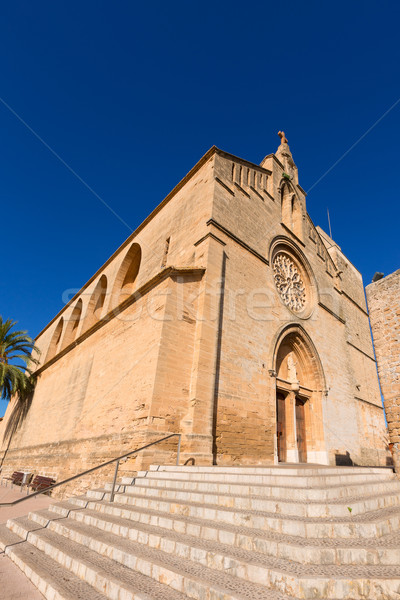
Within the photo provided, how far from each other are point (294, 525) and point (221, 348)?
595 centimetres

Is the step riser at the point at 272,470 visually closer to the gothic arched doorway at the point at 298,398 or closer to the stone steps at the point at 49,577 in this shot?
the stone steps at the point at 49,577

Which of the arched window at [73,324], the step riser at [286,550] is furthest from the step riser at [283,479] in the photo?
the arched window at [73,324]

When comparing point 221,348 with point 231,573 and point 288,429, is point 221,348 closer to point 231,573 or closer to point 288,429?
point 288,429

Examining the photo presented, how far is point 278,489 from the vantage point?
3498 mm

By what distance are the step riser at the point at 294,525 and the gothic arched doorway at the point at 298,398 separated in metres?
7.28

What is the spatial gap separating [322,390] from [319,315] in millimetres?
3485

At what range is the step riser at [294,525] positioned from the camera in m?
2.58

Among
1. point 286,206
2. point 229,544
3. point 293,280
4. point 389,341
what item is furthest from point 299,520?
point 286,206

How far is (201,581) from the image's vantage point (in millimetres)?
2221

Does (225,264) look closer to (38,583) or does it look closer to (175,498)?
(175,498)

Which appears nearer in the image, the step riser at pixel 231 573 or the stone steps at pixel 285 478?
the step riser at pixel 231 573

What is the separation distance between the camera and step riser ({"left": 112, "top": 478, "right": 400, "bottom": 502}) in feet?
10.7

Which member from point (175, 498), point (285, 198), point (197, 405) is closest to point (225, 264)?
point (197, 405)

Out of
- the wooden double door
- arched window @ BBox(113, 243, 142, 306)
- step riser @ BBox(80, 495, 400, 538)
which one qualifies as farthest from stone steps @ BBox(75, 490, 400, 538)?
arched window @ BBox(113, 243, 142, 306)
